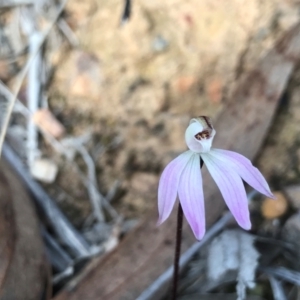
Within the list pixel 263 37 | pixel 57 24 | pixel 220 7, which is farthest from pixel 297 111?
pixel 57 24

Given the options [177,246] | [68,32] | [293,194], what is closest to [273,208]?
[293,194]


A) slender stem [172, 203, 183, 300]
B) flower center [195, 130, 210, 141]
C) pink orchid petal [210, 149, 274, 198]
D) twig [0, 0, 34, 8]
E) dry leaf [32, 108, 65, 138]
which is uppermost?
twig [0, 0, 34, 8]

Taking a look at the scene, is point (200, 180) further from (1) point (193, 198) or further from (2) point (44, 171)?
(2) point (44, 171)

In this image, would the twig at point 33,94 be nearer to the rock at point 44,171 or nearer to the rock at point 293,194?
the rock at point 44,171

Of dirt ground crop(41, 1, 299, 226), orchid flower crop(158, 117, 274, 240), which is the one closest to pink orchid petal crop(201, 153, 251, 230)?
orchid flower crop(158, 117, 274, 240)

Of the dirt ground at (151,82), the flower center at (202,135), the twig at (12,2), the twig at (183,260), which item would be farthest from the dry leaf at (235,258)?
the twig at (12,2)

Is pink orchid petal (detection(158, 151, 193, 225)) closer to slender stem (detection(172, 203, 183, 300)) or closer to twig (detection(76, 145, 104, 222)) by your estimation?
slender stem (detection(172, 203, 183, 300))

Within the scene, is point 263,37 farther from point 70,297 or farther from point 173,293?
point 70,297
